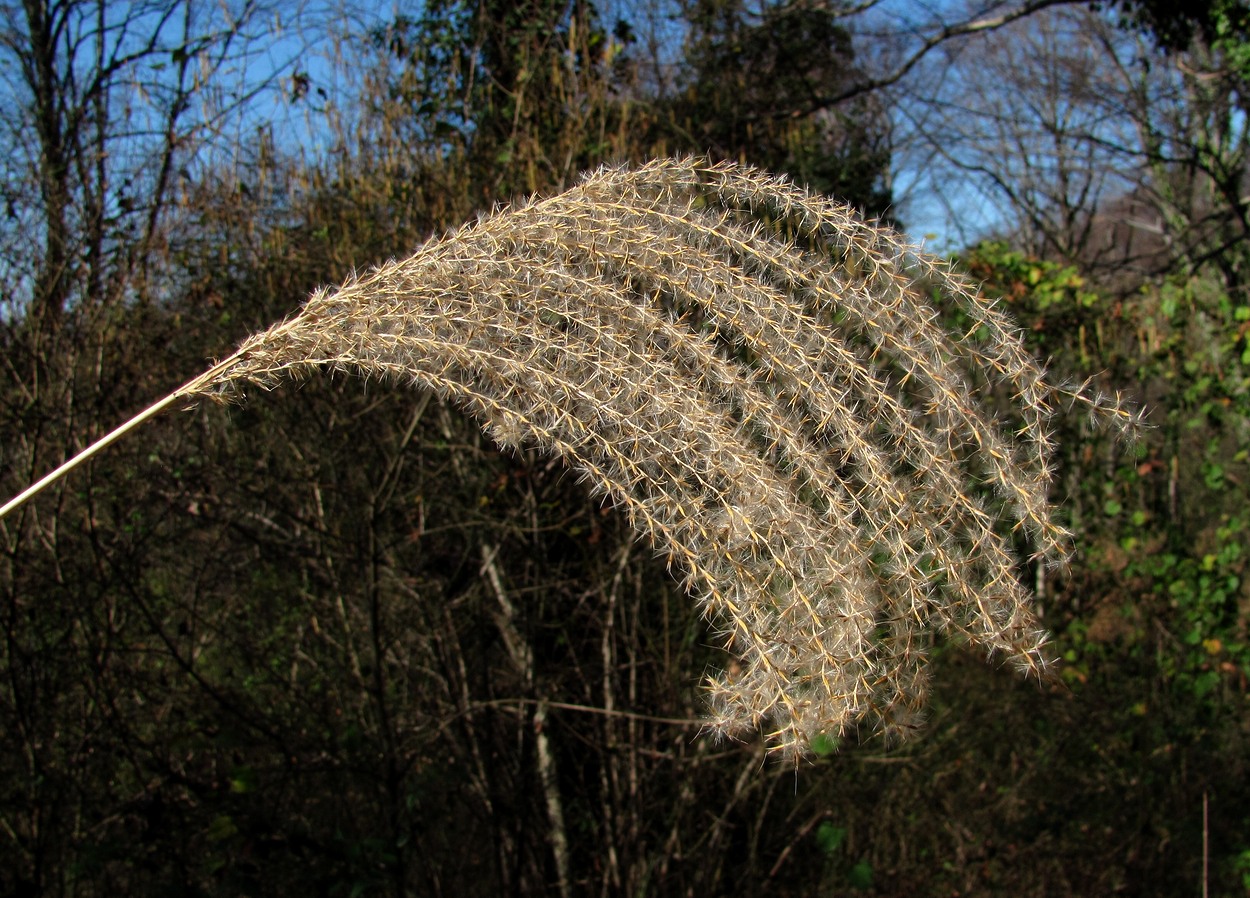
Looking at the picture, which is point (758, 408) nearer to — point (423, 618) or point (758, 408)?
point (758, 408)

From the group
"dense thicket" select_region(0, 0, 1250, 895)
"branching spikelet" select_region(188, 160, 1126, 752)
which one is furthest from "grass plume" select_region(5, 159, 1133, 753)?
"dense thicket" select_region(0, 0, 1250, 895)

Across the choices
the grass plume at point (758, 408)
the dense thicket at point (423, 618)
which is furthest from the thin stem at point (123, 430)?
the dense thicket at point (423, 618)

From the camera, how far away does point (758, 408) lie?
3.97 ft

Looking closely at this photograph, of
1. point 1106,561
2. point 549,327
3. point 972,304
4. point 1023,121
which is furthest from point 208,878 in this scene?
point 1023,121

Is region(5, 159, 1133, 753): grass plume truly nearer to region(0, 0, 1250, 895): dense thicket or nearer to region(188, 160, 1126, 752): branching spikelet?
region(188, 160, 1126, 752): branching spikelet

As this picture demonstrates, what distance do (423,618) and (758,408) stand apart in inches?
118

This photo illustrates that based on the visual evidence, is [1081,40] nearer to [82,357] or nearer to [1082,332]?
[1082,332]

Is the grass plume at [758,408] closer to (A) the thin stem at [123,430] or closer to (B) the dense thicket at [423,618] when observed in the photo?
(A) the thin stem at [123,430]

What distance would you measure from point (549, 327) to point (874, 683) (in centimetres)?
55

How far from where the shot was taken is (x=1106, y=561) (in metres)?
5.63

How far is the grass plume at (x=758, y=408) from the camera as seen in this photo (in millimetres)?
1103

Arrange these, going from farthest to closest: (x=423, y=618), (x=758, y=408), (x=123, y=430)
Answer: (x=423, y=618) < (x=758, y=408) < (x=123, y=430)

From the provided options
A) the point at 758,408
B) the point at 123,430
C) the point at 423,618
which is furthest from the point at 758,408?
the point at 423,618

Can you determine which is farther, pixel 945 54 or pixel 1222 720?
pixel 945 54
